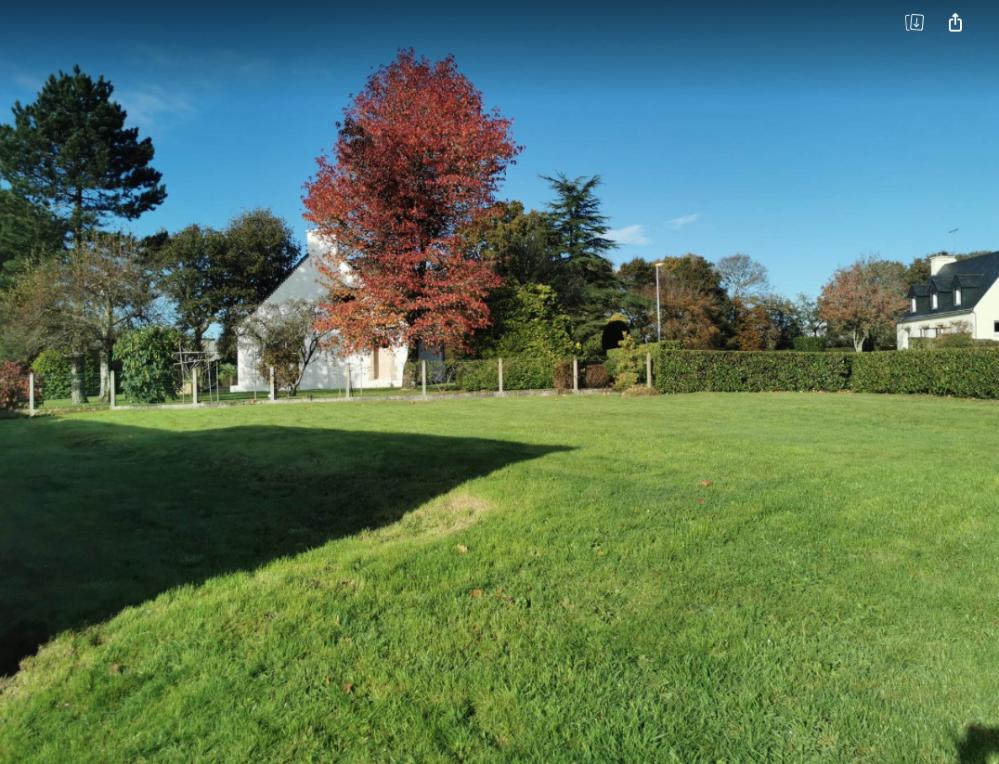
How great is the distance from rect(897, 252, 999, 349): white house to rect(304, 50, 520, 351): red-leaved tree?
36.9 meters

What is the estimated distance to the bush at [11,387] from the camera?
54.0 ft

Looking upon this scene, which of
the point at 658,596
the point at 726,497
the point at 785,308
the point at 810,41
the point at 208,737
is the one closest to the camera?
the point at 208,737

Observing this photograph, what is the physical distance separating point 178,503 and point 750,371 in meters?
20.2

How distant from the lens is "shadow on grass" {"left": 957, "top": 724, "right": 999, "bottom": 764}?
6.40 ft

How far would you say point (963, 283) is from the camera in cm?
4397

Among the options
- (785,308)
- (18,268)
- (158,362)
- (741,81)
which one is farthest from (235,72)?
(785,308)

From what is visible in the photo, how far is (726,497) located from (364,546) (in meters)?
3.06

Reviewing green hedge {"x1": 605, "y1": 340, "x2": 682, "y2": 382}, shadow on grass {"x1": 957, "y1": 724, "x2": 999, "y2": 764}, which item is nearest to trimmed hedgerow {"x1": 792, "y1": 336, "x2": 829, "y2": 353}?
green hedge {"x1": 605, "y1": 340, "x2": 682, "y2": 382}

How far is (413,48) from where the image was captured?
2148 centimetres

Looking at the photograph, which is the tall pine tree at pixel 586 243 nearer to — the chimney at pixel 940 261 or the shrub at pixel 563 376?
the shrub at pixel 563 376

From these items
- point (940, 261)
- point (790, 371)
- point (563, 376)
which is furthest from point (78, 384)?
point (940, 261)

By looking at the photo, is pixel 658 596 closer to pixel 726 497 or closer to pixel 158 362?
pixel 726 497

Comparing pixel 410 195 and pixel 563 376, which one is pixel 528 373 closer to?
pixel 563 376

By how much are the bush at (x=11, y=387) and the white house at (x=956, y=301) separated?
50.0 meters
